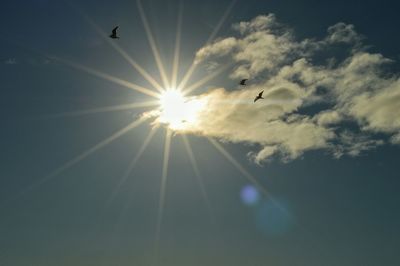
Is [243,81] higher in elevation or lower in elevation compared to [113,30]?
lower

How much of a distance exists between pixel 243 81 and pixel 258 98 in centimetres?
518

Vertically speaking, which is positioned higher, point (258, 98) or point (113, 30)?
point (113, 30)

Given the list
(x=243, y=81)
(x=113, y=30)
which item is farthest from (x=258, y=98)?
(x=113, y=30)

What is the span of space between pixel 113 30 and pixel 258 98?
35.4 m

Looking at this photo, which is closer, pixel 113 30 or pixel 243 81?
pixel 113 30

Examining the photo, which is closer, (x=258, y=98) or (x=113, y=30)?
(x=113, y=30)

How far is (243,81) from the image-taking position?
145250 millimetres

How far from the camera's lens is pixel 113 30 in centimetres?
13525

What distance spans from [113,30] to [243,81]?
30718mm

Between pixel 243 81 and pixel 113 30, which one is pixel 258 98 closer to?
pixel 243 81
